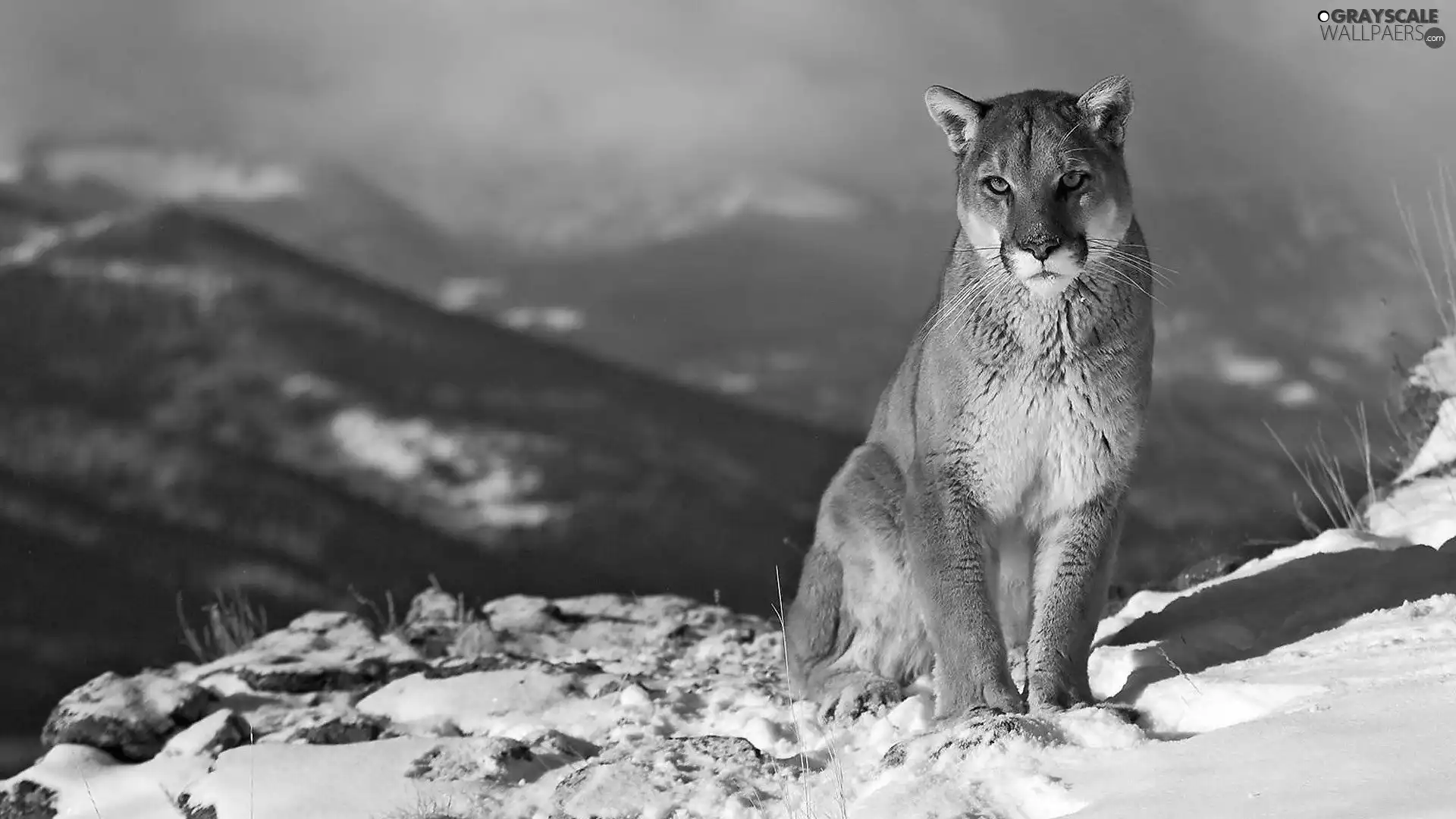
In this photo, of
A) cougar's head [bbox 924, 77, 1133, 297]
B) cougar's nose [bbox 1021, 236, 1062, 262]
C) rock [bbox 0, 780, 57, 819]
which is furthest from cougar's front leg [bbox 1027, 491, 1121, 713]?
rock [bbox 0, 780, 57, 819]

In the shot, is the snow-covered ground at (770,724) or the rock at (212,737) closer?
the snow-covered ground at (770,724)

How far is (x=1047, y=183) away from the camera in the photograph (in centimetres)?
553

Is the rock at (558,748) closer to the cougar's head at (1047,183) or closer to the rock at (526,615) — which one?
the cougar's head at (1047,183)

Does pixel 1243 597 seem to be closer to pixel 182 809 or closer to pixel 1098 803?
pixel 1098 803

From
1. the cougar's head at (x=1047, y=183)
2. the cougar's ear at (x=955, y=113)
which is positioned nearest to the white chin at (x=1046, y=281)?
A: the cougar's head at (x=1047, y=183)

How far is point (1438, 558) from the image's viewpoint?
6758 millimetres

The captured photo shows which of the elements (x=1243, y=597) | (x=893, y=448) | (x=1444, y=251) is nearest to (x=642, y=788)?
(x=893, y=448)

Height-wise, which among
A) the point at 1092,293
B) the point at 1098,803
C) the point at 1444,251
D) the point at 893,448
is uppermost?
the point at 1444,251

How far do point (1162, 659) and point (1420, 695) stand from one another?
1.95 m

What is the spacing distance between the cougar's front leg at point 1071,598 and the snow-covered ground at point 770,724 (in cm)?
27

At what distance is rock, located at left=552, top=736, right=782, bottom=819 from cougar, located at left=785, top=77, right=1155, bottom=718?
95 cm

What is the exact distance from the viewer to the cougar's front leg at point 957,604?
5.62 meters

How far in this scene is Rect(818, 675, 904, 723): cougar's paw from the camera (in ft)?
20.8

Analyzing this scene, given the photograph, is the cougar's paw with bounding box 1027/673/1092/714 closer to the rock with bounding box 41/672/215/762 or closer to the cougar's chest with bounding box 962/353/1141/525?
the cougar's chest with bounding box 962/353/1141/525
